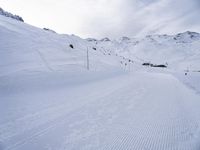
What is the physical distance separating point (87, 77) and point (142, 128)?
11.2m

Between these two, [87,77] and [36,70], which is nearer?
[36,70]

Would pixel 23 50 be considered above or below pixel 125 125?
above

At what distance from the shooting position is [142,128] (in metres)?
5.87

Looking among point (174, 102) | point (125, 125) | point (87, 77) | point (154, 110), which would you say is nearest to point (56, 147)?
point (125, 125)

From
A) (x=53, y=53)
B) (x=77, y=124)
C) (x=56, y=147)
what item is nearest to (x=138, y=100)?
(x=77, y=124)

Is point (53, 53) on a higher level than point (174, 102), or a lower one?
higher

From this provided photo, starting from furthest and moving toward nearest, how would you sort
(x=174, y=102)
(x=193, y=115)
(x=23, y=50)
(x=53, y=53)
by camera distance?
1. (x=53, y=53)
2. (x=23, y=50)
3. (x=174, y=102)
4. (x=193, y=115)

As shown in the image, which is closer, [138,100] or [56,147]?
[56,147]

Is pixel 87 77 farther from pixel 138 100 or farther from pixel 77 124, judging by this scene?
pixel 77 124

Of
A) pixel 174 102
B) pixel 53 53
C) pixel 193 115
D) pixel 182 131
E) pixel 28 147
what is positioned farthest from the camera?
pixel 53 53

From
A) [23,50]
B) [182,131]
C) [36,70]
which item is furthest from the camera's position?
[23,50]

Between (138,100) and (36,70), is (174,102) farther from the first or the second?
(36,70)

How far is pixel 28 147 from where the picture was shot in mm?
4504

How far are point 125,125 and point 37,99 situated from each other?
4.46 metres
